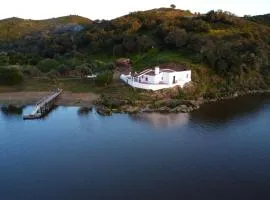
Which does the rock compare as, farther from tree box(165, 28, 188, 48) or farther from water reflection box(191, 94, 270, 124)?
tree box(165, 28, 188, 48)

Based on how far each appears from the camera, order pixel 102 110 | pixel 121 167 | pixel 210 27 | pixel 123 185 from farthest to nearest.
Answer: pixel 210 27 → pixel 102 110 → pixel 121 167 → pixel 123 185

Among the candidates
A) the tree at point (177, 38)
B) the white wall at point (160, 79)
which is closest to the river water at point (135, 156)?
the white wall at point (160, 79)

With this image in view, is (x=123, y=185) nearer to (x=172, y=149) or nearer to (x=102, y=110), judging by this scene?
(x=172, y=149)

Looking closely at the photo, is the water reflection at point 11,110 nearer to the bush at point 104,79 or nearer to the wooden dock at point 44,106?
the wooden dock at point 44,106

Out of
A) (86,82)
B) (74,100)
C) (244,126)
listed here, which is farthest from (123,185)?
(86,82)

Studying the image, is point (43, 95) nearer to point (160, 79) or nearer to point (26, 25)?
point (160, 79)

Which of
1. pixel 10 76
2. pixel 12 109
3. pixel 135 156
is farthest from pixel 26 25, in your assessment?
pixel 135 156
